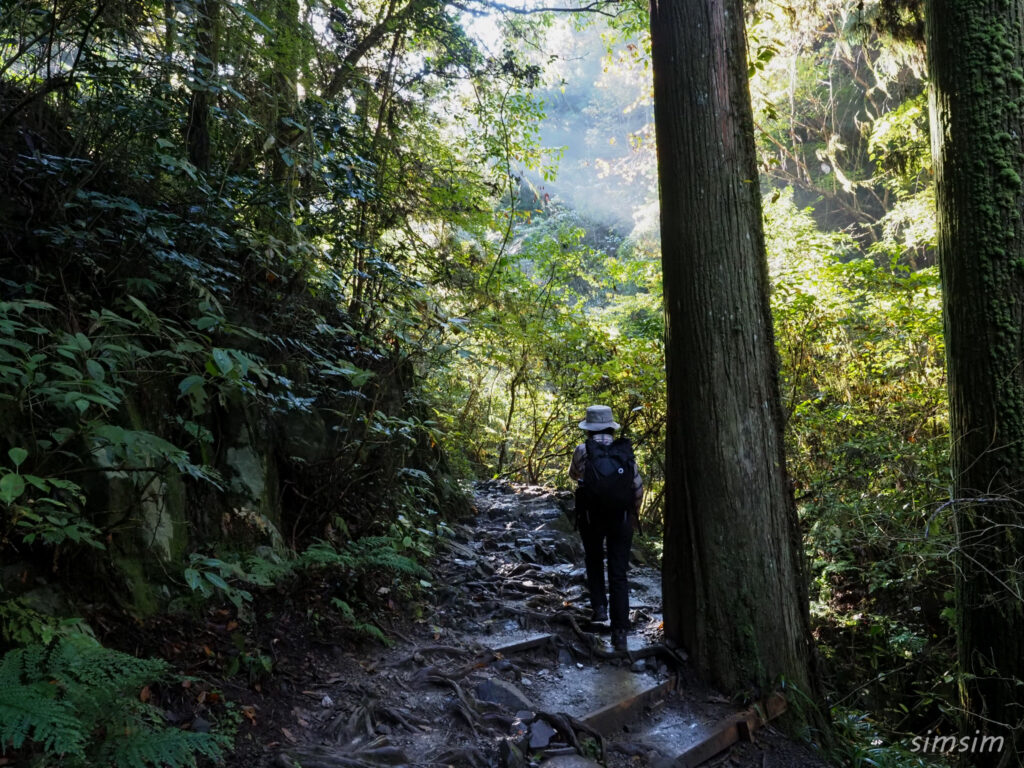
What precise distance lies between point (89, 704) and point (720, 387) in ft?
14.4

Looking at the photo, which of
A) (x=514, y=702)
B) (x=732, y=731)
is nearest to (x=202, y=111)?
(x=514, y=702)

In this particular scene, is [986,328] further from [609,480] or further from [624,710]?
[624,710]

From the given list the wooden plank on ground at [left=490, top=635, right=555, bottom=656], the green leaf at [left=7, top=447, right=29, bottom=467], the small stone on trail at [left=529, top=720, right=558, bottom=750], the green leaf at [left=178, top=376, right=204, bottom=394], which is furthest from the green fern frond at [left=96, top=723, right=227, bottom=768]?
the wooden plank on ground at [left=490, top=635, right=555, bottom=656]

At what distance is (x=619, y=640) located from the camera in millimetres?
5504

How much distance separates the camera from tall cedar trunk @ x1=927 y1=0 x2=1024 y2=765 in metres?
4.56

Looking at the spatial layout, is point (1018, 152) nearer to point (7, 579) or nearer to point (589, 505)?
point (589, 505)

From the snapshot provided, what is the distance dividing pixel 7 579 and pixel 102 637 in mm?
552

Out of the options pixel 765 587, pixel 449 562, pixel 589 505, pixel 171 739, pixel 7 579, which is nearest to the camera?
pixel 171 739

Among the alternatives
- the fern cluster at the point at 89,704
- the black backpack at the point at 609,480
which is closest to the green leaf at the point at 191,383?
the fern cluster at the point at 89,704

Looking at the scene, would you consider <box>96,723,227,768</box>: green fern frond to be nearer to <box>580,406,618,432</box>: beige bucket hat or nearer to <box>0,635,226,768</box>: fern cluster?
<box>0,635,226,768</box>: fern cluster

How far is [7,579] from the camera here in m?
3.08

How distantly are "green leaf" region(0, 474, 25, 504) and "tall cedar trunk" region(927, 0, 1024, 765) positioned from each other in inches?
213

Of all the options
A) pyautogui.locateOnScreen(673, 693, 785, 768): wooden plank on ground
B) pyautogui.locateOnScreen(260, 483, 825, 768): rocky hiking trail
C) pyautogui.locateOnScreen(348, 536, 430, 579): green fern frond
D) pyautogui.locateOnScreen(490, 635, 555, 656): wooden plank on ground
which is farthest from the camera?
pyautogui.locateOnScreen(490, 635, 555, 656): wooden plank on ground

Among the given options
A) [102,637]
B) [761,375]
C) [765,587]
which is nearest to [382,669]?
[102,637]
